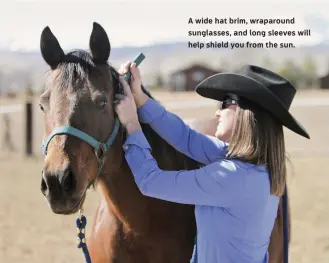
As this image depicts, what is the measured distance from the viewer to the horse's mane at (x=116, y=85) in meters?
2.42

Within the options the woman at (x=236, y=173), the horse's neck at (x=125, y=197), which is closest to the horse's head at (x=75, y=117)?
the woman at (x=236, y=173)

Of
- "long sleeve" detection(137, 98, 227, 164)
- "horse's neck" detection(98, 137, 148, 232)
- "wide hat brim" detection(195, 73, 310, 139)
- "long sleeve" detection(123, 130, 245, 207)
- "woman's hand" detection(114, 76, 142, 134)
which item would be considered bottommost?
"horse's neck" detection(98, 137, 148, 232)

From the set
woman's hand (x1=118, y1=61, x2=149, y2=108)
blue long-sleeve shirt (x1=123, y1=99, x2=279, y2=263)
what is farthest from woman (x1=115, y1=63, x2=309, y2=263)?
woman's hand (x1=118, y1=61, x2=149, y2=108)

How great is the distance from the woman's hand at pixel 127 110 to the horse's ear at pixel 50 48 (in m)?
0.32

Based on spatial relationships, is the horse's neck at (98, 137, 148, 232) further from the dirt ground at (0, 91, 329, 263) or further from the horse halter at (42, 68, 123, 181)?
the dirt ground at (0, 91, 329, 263)

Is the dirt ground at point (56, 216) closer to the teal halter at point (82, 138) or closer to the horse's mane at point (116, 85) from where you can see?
the horse's mane at point (116, 85)

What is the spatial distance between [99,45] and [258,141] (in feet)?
2.70

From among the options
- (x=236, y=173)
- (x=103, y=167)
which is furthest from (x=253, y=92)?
(x=103, y=167)

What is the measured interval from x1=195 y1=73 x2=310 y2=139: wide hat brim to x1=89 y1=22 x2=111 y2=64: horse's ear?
510 mm

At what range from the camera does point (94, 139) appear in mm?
2367

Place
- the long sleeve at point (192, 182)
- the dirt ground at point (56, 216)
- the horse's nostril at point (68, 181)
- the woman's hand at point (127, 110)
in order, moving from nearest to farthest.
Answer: the horse's nostril at point (68, 181), the long sleeve at point (192, 182), the woman's hand at point (127, 110), the dirt ground at point (56, 216)

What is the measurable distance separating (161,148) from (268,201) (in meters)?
0.64

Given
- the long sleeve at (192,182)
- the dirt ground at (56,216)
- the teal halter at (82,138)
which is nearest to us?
the teal halter at (82,138)

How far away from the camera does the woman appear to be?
7.90 feet
